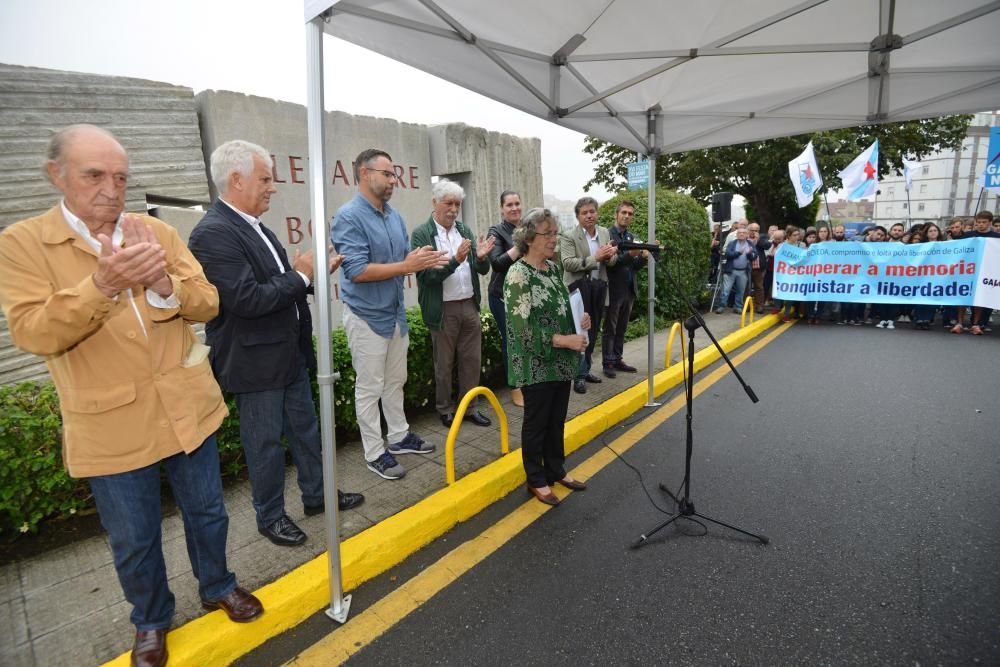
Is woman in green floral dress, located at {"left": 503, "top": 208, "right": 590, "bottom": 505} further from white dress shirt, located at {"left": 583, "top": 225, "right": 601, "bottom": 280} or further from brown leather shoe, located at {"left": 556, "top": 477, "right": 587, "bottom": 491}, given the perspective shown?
white dress shirt, located at {"left": 583, "top": 225, "right": 601, "bottom": 280}

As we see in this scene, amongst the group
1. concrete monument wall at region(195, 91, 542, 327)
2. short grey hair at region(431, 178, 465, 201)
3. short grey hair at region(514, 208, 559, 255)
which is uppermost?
concrete monument wall at region(195, 91, 542, 327)

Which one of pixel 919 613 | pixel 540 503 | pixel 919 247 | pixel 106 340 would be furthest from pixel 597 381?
pixel 919 247

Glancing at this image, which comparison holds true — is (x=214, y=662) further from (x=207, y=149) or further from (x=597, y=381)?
(x=597, y=381)

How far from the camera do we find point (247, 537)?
2748 millimetres

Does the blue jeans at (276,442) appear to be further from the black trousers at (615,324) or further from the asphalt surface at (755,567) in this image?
the black trousers at (615,324)

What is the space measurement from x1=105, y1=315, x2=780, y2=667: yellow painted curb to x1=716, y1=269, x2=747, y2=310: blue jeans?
23.6ft

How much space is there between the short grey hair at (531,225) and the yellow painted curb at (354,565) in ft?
5.04

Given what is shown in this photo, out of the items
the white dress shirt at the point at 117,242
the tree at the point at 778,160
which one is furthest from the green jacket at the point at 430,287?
the tree at the point at 778,160

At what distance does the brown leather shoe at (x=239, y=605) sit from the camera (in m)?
2.13

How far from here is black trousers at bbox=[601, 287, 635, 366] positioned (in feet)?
18.6

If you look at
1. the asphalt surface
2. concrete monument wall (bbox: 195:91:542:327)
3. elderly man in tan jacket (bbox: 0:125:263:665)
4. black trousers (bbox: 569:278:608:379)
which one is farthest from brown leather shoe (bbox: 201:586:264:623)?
black trousers (bbox: 569:278:608:379)

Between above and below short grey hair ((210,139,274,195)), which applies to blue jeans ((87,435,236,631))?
below

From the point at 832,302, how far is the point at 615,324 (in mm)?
5918

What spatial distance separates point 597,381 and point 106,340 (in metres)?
4.45
